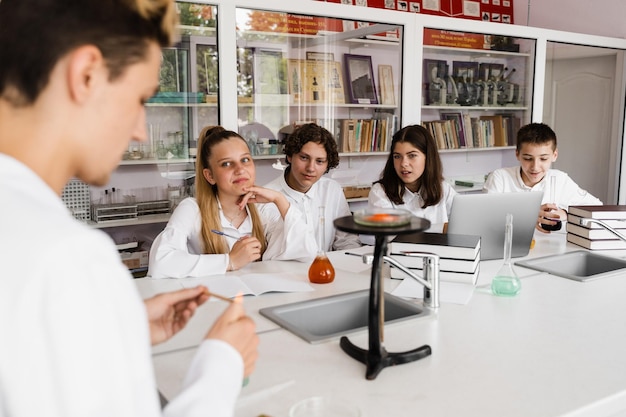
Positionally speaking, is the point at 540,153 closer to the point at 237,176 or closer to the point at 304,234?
the point at 304,234

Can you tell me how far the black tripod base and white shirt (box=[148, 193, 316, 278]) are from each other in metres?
0.83

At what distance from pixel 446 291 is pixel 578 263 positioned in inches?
33.9

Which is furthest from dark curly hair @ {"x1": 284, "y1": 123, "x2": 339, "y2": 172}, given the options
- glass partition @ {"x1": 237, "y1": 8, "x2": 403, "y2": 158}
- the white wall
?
the white wall

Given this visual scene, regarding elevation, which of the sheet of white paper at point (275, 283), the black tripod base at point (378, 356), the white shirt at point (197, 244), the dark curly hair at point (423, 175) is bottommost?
the sheet of white paper at point (275, 283)

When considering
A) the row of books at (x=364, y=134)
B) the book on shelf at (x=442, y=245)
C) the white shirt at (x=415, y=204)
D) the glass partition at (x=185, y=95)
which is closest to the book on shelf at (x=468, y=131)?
the row of books at (x=364, y=134)

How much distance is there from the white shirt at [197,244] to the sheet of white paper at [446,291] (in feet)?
1.72

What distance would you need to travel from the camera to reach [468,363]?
1250mm

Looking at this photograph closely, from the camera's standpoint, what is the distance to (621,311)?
1.63m

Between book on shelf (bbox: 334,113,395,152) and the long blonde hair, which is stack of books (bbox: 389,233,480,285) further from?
book on shelf (bbox: 334,113,395,152)

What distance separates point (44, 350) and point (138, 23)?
405 mm

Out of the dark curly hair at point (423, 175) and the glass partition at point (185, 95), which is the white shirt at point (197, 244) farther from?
the glass partition at point (185, 95)

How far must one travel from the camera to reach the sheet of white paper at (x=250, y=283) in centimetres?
178

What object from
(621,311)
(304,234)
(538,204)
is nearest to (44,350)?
(621,311)

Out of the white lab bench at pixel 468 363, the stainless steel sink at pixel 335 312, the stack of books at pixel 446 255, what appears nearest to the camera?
the white lab bench at pixel 468 363
